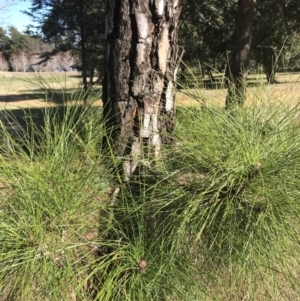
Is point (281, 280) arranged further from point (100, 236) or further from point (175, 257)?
point (100, 236)

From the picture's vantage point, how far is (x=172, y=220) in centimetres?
91

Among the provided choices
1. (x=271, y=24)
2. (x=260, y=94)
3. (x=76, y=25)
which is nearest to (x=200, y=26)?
(x=271, y=24)

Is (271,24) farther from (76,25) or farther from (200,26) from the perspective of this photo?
(76,25)

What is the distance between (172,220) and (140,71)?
0.44m

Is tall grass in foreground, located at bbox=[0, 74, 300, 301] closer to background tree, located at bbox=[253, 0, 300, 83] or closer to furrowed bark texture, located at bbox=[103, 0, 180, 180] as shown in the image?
furrowed bark texture, located at bbox=[103, 0, 180, 180]

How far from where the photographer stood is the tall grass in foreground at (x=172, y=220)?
2.73ft

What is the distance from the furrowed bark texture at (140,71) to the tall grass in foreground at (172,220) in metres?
0.11

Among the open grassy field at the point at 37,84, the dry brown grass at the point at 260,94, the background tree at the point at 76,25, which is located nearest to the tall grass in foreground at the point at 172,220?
the dry brown grass at the point at 260,94

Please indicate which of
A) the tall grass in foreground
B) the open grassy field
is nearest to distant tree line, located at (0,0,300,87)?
the open grassy field

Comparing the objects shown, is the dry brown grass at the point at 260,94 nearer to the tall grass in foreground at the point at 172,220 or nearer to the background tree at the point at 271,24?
the tall grass in foreground at the point at 172,220

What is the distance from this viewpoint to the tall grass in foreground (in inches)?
32.7

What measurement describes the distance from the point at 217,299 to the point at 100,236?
36cm

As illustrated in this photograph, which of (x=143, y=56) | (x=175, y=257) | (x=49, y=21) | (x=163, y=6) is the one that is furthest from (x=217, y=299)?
(x=49, y=21)

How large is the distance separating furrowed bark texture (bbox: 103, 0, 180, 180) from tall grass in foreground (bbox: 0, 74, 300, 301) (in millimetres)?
106
